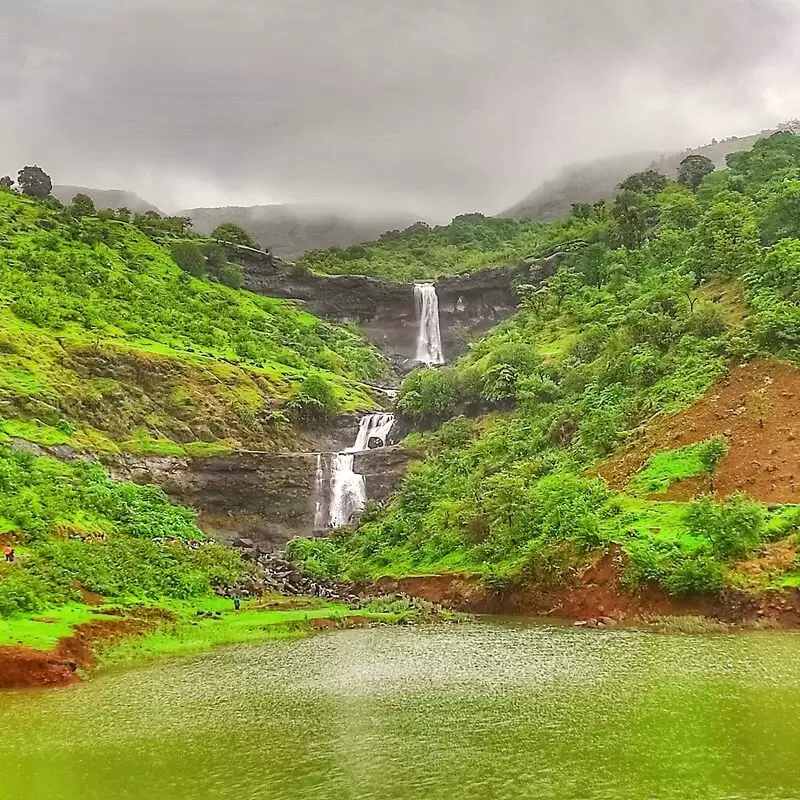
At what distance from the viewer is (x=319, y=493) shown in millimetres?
56875

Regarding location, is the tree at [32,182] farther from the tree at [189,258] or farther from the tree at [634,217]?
the tree at [634,217]

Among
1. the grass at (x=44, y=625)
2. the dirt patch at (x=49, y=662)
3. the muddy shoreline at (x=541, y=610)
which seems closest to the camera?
the dirt patch at (x=49, y=662)

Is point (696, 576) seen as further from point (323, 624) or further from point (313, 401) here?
point (313, 401)

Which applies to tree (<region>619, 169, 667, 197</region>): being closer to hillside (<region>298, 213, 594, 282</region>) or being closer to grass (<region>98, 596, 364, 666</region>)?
hillside (<region>298, 213, 594, 282</region>)

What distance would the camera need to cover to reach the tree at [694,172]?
83.8 metres

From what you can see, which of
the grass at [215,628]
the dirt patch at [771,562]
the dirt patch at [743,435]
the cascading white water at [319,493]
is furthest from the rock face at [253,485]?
the dirt patch at [771,562]

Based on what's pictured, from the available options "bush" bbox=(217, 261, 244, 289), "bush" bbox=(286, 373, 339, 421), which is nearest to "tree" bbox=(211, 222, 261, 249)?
"bush" bbox=(217, 261, 244, 289)

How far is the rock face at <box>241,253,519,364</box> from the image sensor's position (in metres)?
96.3

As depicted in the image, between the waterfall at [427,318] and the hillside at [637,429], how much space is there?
25.8 metres

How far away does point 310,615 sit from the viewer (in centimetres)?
3188

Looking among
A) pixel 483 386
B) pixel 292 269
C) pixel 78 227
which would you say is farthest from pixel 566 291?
pixel 78 227

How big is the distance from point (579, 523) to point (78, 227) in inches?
2709

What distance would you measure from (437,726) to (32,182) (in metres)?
99.0

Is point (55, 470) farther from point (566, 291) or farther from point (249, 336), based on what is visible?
point (566, 291)
